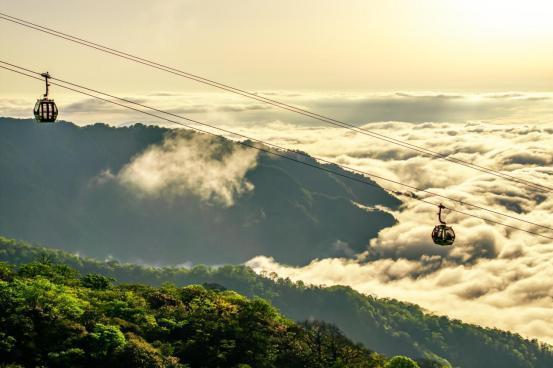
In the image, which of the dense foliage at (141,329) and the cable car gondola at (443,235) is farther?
the dense foliage at (141,329)

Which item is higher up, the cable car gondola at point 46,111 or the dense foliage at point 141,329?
the cable car gondola at point 46,111

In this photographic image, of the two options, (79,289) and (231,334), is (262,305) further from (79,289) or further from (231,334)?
(79,289)

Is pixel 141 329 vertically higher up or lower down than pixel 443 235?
lower down

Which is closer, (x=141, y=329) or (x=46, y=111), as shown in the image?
(x=46, y=111)

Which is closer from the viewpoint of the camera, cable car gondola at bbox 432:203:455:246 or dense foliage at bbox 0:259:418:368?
cable car gondola at bbox 432:203:455:246

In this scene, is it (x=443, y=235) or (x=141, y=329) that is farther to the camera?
(x=141, y=329)

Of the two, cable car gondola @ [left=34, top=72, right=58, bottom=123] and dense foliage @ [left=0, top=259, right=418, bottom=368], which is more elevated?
cable car gondola @ [left=34, top=72, right=58, bottom=123]

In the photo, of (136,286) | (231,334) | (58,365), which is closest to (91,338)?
(58,365)

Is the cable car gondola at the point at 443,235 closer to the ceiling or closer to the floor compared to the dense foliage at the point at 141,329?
closer to the ceiling
